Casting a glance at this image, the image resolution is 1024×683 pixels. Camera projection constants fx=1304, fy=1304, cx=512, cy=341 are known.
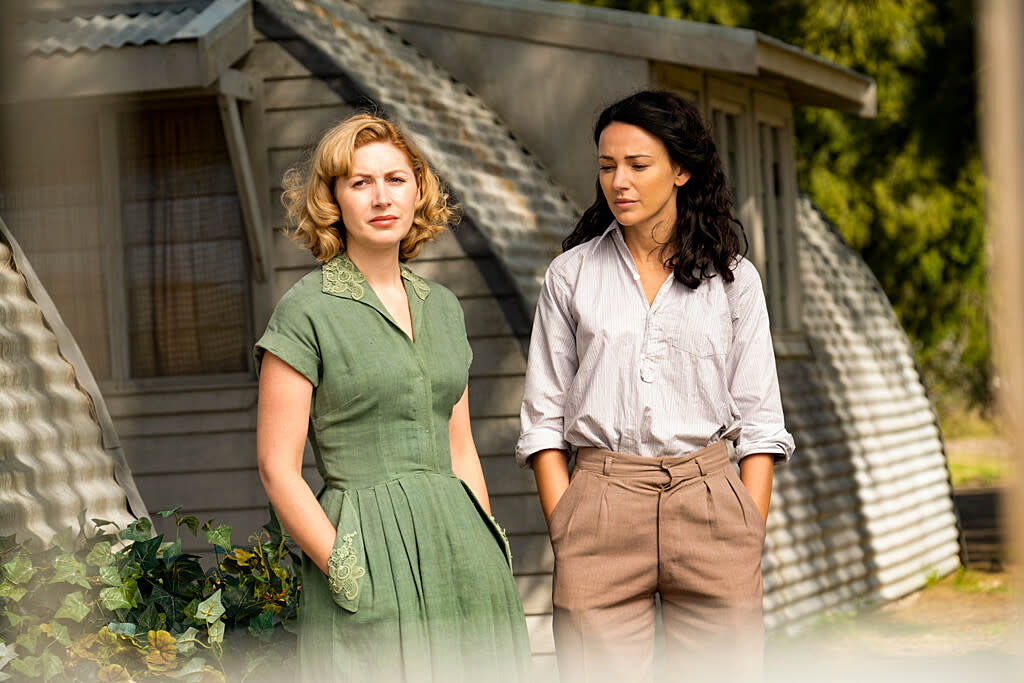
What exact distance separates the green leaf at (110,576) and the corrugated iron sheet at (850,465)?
4724 mm

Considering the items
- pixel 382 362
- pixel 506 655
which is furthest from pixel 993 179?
pixel 506 655

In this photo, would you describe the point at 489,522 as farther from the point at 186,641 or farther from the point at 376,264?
the point at 186,641

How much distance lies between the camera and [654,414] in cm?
260

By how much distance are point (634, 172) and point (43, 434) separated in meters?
1.77

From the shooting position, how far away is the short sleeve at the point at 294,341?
7.47 ft

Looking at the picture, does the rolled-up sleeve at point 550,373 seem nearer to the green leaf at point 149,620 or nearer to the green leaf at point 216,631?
the green leaf at point 216,631

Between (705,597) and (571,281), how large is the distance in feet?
2.31

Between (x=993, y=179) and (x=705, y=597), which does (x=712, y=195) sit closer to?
(x=705, y=597)

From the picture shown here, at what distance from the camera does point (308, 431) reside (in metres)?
2.40

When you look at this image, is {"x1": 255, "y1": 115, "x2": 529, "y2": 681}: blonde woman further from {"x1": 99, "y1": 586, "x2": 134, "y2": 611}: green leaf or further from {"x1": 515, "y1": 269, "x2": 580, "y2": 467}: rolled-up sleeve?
{"x1": 99, "y1": 586, "x2": 134, "y2": 611}: green leaf

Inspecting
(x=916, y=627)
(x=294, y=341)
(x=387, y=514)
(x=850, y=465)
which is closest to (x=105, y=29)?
(x=294, y=341)

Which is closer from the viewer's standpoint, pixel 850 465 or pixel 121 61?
pixel 121 61

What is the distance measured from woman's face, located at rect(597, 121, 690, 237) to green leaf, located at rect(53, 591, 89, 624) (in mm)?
1670

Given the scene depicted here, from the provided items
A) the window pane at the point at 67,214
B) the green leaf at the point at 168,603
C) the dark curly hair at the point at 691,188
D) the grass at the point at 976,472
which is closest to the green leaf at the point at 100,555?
the green leaf at the point at 168,603
